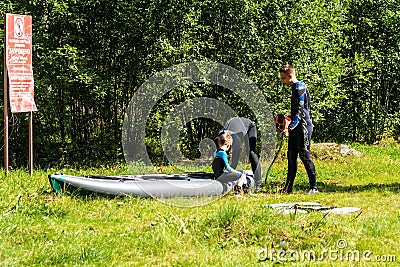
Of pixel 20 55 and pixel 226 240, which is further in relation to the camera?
pixel 20 55

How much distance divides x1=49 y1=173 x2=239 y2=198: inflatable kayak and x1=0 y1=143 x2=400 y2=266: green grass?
0.50 ft

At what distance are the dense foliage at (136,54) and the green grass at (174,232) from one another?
505cm

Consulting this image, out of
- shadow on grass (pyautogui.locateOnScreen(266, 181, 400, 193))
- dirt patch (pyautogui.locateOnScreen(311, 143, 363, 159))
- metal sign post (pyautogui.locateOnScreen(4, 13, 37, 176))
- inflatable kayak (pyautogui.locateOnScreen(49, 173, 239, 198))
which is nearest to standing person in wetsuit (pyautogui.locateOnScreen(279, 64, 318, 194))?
shadow on grass (pyautogui.locateOnScreen(266, 181, 400, 193))

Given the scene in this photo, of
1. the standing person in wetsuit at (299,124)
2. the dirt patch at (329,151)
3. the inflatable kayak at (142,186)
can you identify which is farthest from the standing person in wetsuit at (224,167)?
the dirt patch at (329,151)

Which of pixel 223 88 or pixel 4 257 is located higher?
pixel 223 88

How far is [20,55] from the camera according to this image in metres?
10.8

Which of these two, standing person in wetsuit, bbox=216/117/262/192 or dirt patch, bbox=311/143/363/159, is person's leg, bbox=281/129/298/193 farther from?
dirt patch, bbox=311/143/363/159

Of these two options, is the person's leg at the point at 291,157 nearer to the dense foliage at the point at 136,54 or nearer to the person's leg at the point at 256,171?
the person's leg at the point at 256,171

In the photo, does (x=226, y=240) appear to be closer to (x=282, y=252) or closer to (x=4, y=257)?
(x=282, y=252)

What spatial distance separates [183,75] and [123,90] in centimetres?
164

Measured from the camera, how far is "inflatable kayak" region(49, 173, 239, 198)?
8.39 m

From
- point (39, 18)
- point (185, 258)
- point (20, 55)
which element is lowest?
point (185, 258)

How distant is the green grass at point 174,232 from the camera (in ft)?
18.2

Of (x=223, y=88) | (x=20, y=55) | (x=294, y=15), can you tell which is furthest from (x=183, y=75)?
(x=20, y=55)
